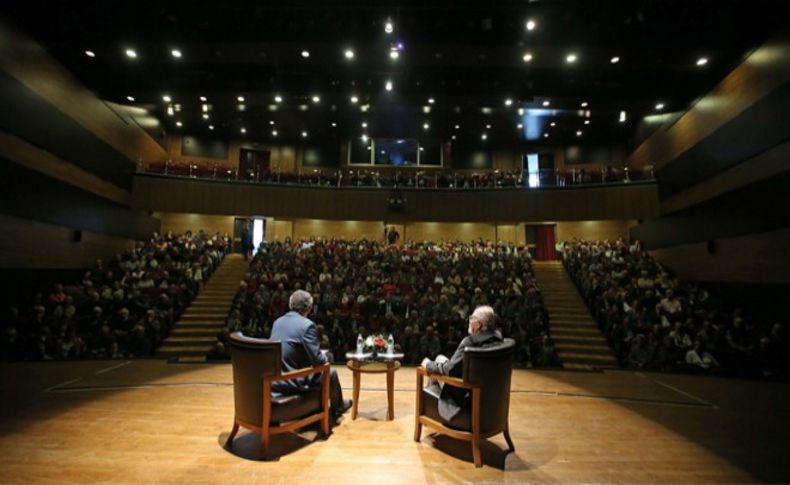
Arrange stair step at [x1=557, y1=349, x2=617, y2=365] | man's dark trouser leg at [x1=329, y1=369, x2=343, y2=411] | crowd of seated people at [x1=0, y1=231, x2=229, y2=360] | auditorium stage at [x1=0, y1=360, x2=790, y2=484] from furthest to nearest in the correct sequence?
stair step at [x1=557, y1=349, x2=617, y2=365], crowd of seated people at [x1=0, y1=231, x2=229, y2=360], man's dark trouser leg at [x1=329, y1=369, x2=343, y2=411], auditorium stage at [x1=0, y1=360, x2=790, y2=484]

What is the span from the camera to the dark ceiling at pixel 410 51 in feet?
22.9

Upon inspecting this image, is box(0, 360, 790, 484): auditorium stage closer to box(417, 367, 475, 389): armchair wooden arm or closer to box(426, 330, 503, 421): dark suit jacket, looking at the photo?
box(426, 330, 503, 421): dark suit jacket

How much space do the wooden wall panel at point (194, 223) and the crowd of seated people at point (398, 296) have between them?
16.0 ft

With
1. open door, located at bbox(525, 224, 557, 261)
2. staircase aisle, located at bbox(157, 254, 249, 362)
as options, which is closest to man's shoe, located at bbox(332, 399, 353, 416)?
staircase aisle, located at bbox(157, 254, 249, 362)

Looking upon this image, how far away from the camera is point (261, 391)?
2.52 metres

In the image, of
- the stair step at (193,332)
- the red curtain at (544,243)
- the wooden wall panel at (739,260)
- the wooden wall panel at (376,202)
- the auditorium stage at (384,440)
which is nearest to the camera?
the auditorium stage at (384,440)

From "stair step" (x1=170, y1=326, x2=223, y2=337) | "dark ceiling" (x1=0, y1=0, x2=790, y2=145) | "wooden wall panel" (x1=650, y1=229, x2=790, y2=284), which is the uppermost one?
"dark ceiling" (x1=0, y1=0, x2=790, y2=145)

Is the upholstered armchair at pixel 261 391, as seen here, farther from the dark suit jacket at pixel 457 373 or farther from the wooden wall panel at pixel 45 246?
the wooden wall panel at pixel 45 246

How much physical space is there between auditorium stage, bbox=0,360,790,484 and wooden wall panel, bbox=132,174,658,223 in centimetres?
838

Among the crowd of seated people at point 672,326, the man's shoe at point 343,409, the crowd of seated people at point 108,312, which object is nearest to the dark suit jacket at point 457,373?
the man's shoe at point 343,409

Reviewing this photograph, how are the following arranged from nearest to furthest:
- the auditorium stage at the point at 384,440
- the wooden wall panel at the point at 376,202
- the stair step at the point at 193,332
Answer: the auditorium stage at the point at 384,440, the stair step at the point at 193,332, the wooden wall panel at the point at 376,202

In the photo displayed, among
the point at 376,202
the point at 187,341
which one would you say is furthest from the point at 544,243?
the point at 187,341

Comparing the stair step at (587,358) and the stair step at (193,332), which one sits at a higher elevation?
the stair step at (193,332)

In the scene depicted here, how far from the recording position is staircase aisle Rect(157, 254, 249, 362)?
6500 millimetres
